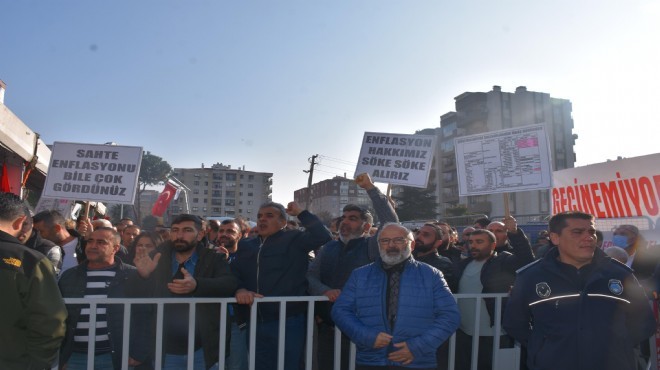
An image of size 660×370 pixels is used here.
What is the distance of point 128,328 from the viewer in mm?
3699

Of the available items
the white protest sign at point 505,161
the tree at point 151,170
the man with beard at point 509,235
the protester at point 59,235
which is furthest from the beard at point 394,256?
the tree at point 151,170

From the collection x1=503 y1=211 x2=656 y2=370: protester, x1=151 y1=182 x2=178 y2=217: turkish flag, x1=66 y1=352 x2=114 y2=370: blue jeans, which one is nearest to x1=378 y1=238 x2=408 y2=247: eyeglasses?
x1=503 y1=211 x2=656 y2=370: protester

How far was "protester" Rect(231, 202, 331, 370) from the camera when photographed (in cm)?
429

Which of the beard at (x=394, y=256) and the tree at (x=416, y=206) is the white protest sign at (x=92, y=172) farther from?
the tree at (x=416, y=206)

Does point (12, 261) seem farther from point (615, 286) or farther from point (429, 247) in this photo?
point (429, 247)

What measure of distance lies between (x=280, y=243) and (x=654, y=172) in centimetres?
679

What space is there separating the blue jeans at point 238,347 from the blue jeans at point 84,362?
0.96 m

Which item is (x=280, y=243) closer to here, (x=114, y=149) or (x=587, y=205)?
(x=114, y=149)

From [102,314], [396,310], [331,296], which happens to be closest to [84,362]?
[102,314]

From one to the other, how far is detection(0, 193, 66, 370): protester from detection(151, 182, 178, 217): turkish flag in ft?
40.2

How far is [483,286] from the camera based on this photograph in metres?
4.86

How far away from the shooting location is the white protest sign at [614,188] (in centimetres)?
825

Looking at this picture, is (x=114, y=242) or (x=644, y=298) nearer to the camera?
(x=644, y=298)

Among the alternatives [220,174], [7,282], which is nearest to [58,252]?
[7,282]
